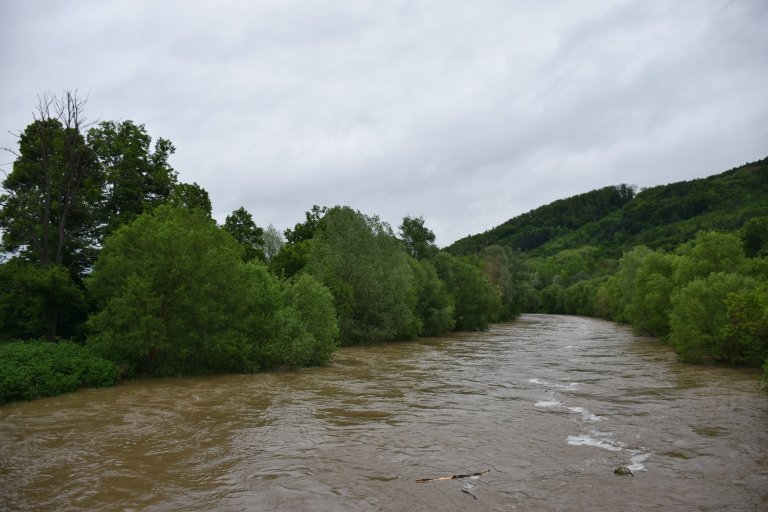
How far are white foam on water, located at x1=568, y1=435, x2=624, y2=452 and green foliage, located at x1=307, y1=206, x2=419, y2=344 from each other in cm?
3353

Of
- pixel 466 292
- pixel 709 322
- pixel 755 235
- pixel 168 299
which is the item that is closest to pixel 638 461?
pixel 168 299

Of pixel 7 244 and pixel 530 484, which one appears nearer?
pixel 530 484

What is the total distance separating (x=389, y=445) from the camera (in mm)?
14945

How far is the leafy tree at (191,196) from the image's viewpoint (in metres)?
38.0

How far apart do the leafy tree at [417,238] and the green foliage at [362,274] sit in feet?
80.8

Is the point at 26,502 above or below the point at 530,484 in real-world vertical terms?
above

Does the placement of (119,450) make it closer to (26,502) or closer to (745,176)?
(26,502)

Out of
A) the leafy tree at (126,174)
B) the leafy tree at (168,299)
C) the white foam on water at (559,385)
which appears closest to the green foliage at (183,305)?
the leafy tree at (168,299)

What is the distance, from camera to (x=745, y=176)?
182m

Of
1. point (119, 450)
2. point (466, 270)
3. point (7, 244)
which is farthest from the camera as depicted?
point (466, 270)

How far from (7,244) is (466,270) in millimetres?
55016

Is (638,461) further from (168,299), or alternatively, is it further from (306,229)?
(306,229)

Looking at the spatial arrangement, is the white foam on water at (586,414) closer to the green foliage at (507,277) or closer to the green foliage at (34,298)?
the green foliage at (34,298)

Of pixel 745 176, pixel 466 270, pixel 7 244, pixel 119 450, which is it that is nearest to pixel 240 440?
pixel 119 450
